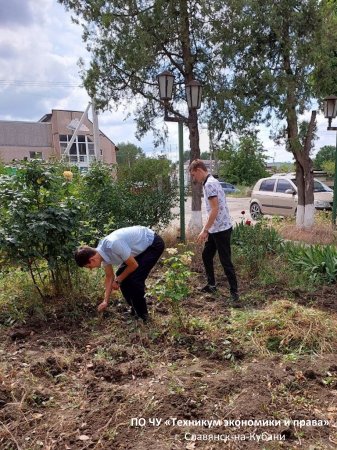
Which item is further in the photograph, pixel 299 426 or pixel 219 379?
pixel 219 379

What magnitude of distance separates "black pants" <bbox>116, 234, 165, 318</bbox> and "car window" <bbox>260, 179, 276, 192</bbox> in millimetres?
10377

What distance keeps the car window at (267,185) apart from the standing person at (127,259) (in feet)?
34.0

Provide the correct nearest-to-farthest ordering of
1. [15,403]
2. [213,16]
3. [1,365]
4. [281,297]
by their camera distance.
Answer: [15,403]
[1,365]
[281,297]
[213,16]

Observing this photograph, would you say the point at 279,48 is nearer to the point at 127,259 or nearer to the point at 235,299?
the point at 235,299

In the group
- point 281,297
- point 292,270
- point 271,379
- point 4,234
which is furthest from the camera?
point 292,270

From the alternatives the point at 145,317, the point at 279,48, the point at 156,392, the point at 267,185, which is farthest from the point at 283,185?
the point at 156,392

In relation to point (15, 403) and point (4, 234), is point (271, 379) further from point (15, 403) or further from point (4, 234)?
point (4, 234)

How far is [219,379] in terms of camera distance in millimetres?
2939

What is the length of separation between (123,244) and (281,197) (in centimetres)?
1046

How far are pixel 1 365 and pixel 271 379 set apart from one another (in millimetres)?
2067

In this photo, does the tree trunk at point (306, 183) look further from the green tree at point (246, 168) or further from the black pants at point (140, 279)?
the green tree at point (246, 168)

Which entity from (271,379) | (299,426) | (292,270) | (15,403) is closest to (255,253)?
(292,270)

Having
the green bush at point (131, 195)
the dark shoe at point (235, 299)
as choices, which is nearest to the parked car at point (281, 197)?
the green bush at point (131, 195)

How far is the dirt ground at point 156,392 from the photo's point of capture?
239 centimetres
